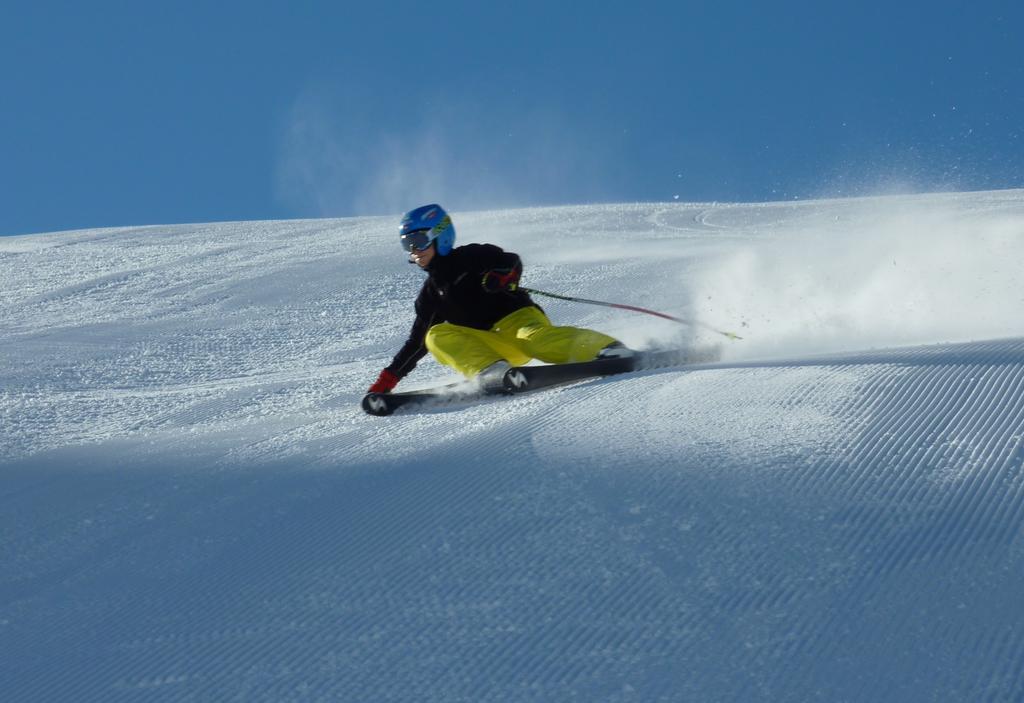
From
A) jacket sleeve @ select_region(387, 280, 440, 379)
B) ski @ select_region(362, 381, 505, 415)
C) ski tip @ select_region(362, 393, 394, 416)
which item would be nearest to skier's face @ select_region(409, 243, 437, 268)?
jacket sleeve @ select_region(387, 280, 440, 379)

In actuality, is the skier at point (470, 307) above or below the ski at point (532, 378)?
above

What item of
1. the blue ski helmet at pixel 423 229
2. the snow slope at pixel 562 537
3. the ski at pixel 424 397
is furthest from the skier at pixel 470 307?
the snow slope at pixel 562 537

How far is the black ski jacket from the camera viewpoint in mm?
6562

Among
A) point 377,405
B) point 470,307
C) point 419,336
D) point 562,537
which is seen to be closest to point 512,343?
point 470,307

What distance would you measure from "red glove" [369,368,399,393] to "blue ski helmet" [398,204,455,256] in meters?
0.76

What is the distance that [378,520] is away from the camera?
3.71 m

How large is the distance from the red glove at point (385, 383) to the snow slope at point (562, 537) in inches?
9.9

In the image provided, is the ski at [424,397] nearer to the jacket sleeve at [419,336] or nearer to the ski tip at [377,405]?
the ski tip at [377,405]

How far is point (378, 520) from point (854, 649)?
170cm

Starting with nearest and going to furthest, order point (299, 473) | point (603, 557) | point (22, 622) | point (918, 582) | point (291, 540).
→ point (918, 582)
point (603, 557)
point (22, 622)
point (291, 540)
point (299, 473)

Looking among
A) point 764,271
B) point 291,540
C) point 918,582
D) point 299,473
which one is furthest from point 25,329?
point 918,582

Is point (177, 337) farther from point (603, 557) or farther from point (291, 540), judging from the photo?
point (603, 557)

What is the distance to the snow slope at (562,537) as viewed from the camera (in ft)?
8.69

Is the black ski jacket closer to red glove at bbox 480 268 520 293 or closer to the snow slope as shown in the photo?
red glove at bbox 480 268 520 293
